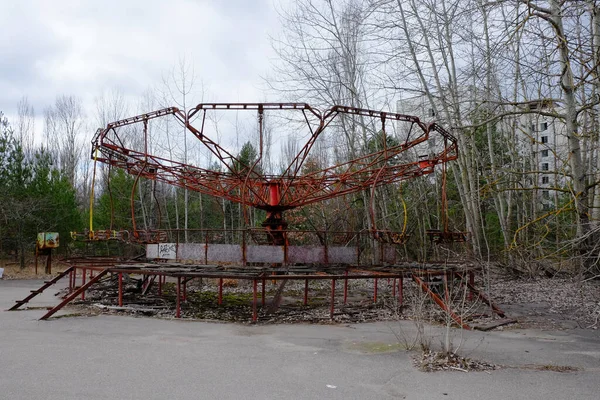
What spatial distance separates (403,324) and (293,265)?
3.55m

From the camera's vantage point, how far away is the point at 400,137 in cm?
2905

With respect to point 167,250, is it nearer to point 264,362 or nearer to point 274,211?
point 274,211

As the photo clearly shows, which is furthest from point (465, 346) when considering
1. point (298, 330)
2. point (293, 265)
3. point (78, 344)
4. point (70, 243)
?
point (70, 243)

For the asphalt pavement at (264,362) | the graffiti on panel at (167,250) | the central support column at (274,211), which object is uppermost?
the central support column at (274,211)

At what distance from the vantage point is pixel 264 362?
7.78 meters

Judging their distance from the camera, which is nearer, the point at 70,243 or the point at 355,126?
the point at 355,126

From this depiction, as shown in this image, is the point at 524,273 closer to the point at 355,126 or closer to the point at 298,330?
the point at 355,126

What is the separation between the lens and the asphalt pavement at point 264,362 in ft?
20.6

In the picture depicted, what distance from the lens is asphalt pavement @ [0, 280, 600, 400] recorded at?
6.29 meters

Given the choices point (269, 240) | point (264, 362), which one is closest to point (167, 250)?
point (269, 240)

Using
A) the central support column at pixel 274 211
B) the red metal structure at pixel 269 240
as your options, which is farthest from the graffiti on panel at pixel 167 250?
the central support column at pixel 274 211

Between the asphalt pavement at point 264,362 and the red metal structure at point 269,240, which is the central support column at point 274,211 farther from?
the asphalt pavement at point 264,362

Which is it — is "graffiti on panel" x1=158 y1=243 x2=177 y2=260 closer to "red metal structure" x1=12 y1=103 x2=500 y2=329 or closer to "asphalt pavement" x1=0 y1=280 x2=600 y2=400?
"red metal structure" x1=12 y1=103 x2=500 y2=329

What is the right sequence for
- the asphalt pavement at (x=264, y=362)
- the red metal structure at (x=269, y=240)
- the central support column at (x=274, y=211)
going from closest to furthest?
the asphalt pavement at (x=264, y=362), the red metal structure at (x=269, y=240), the central support column at (x=274, y=211)
